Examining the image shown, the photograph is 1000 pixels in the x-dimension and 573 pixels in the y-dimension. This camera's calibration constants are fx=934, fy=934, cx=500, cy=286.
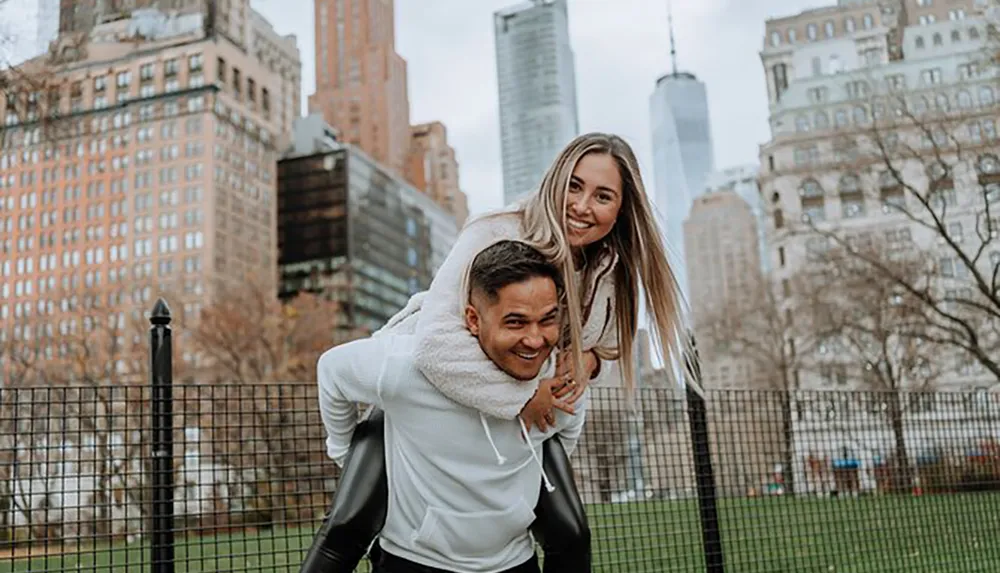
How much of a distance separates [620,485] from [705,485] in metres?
1.18

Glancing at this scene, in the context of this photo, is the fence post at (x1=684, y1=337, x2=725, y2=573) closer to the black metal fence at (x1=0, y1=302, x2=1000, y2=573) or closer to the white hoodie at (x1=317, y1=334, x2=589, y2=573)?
the black metal fence at (x1=0, y1=302, x2=1000, y2=573)

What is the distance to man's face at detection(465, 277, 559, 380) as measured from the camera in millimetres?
1847

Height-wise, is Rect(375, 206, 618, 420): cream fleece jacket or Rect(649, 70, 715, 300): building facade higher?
Rect(649, 70, 715, 300): building facade

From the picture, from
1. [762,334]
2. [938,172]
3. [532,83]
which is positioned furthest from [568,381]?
[532,83]

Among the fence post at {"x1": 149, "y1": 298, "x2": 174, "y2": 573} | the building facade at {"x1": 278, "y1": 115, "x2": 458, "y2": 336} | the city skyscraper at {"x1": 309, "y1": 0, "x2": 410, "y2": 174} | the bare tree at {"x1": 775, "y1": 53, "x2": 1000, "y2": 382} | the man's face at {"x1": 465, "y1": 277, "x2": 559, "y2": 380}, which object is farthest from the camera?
the city skyscraper at {"x1": 309, "y1": 0, "x2": 410, "y2": 174}

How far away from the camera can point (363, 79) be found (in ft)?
385

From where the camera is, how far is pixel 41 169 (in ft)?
189

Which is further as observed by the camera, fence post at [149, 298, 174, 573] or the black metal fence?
the black metal fence

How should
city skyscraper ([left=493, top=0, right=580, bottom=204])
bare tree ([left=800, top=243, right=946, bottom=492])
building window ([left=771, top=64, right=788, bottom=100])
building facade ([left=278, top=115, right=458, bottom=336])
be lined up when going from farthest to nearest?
city skyscraper ([left=493, top=0, right=580, bottom=204]), building facade ([left=278, top=115, right=458, bottom=336]), building window ([left=771, top=64, right=788, bottom=100]), bare tree ([left=800, top=243, right=946, bottom=492])

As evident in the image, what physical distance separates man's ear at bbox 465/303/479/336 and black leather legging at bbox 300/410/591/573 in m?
0.35

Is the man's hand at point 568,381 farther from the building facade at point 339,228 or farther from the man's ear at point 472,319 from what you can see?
the building facade at point 339,228

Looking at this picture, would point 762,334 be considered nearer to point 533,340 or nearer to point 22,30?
point 22,30

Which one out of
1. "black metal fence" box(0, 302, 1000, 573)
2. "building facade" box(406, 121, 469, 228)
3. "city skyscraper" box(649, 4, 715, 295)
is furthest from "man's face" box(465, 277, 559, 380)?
"building facade" box(406, 121, 469, 228)

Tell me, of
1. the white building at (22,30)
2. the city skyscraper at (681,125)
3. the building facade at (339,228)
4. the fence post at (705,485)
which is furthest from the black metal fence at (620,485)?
the city skyscraper at (681,125)
